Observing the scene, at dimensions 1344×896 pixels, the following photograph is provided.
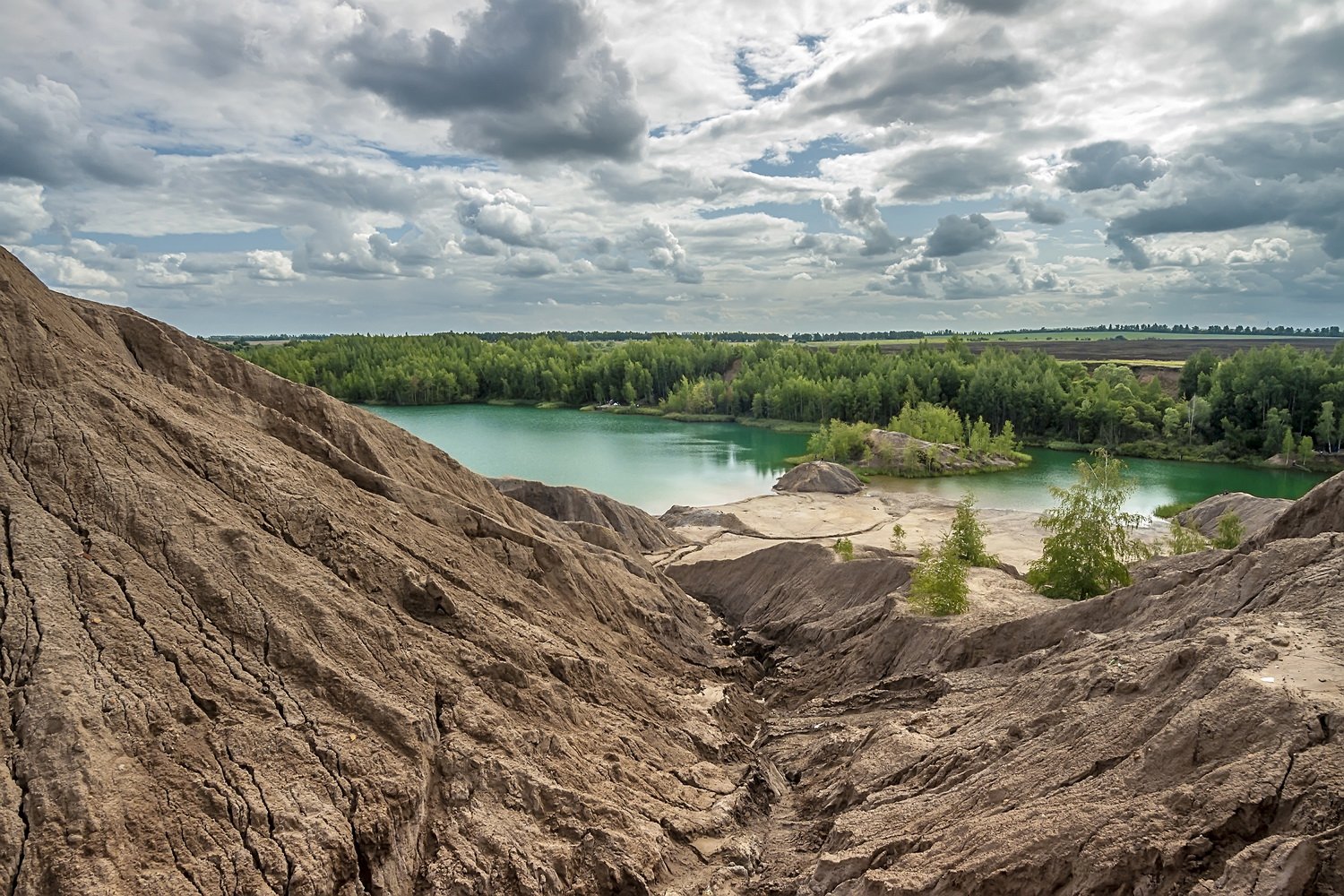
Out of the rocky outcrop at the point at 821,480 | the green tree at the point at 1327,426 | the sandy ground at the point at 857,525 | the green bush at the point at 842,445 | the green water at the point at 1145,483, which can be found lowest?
the green water at the point at 1145,483

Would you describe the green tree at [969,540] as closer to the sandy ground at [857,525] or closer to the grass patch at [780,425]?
the sandy ground at [857,525]

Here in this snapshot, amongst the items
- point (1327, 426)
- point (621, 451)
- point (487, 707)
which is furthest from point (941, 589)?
point (1327, 426)

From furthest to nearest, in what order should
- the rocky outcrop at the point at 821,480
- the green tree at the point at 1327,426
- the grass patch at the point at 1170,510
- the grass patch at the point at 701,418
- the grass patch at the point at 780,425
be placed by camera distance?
the grass patch at the point at 701,418, the grass patch at the point at 780,425, the green tree at the point at 1327,426, the rocky outcrop at the point at 821,480, the grass patch at the point at 1170,510

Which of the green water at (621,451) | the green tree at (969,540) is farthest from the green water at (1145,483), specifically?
the green tree at (969,540)

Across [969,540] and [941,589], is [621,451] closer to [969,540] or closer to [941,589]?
[969,540]

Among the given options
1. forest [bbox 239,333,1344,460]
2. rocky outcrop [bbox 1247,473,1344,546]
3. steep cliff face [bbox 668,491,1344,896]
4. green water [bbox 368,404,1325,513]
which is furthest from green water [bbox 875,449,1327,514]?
steep cliff face [bbox 668,491,1344,896]

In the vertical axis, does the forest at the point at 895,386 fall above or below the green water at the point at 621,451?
above
